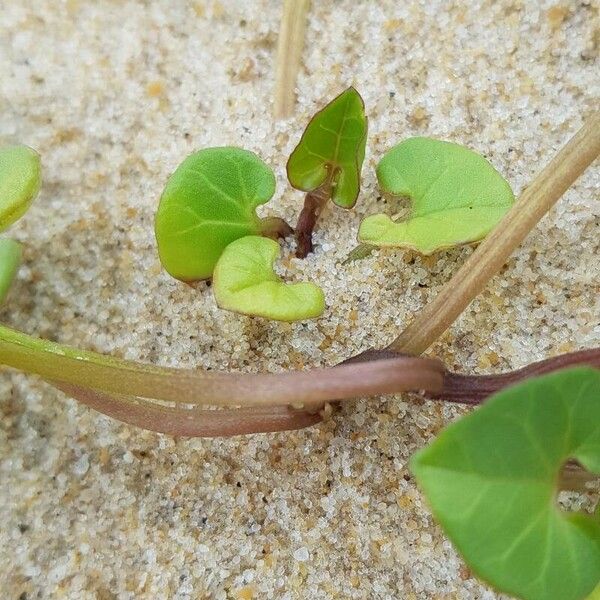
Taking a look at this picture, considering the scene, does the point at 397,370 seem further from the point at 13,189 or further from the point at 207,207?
the point at 13,189

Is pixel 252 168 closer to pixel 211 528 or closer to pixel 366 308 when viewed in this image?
pixel 366 308

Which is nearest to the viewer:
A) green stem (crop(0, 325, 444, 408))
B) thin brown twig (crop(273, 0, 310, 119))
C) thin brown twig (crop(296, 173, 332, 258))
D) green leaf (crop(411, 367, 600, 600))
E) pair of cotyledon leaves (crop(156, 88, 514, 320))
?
green leaf (crop(411, 367, 600, 600))

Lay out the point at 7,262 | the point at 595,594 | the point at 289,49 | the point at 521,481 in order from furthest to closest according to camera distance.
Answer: the point at 289,49
the point at 7,262
the point at 595,594
the point at 521,481

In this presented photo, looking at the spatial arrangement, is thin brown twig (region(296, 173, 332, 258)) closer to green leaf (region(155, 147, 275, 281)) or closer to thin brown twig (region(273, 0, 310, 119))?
green leaf (region(155, 147, 275, 281))

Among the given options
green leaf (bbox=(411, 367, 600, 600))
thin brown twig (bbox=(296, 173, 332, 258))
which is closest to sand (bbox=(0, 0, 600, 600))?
thin brown twig (bbox=(296, 173, 332, 258))

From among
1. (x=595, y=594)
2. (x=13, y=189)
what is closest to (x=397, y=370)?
(x=595, y=594)

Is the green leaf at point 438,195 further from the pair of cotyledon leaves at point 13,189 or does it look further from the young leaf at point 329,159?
the pair of cotyledon leaves at point 13,189

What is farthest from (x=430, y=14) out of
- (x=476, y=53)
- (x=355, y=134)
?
(x=355, y=134)
